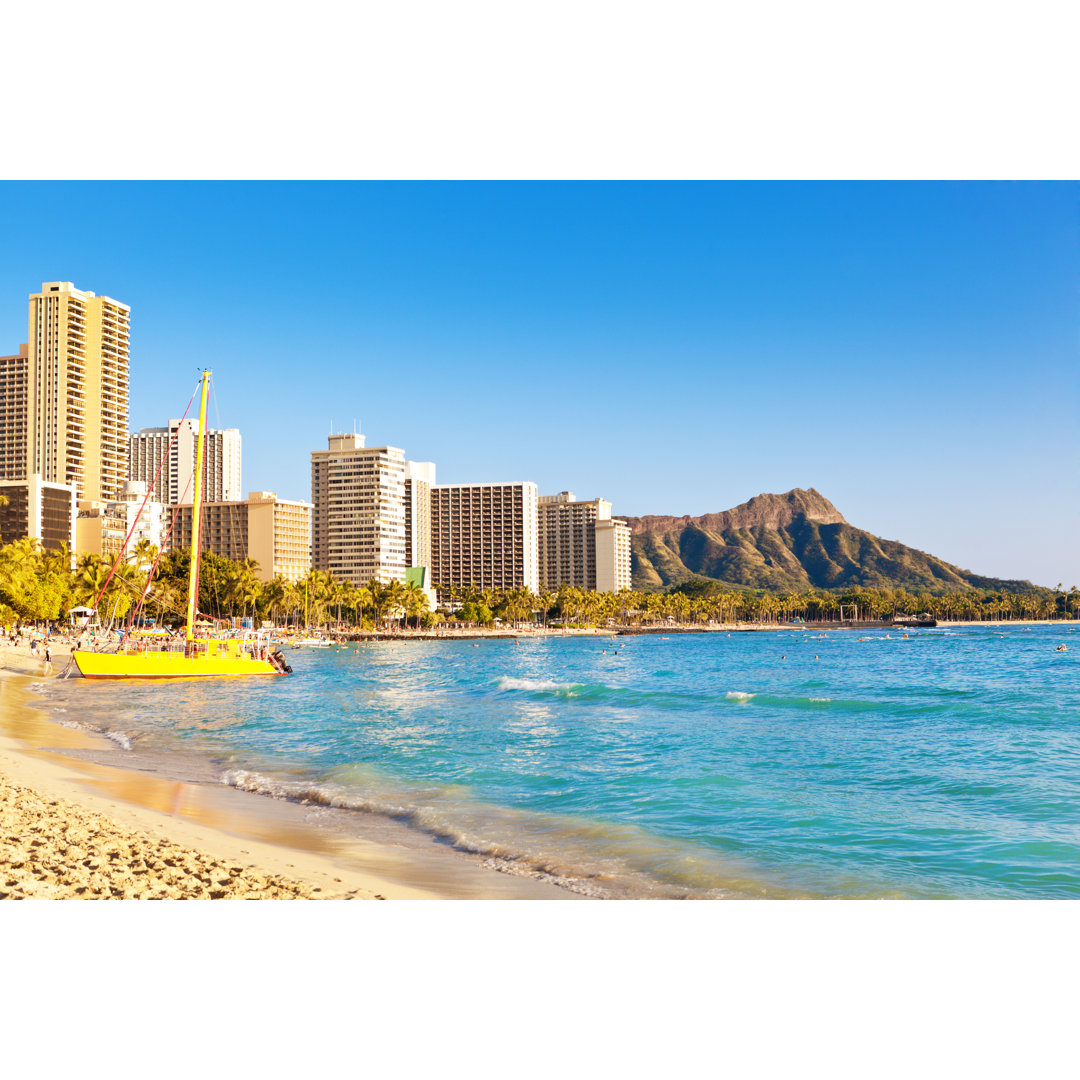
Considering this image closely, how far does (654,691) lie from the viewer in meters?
30.5

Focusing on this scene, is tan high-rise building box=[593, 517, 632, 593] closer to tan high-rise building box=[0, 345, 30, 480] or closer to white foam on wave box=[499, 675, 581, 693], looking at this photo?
tan high-rise building box=[0, 345, 30, 480]

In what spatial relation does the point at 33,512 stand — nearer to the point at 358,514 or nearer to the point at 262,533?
the point at 262,533

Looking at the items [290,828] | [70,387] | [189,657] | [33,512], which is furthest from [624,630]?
[290,828]

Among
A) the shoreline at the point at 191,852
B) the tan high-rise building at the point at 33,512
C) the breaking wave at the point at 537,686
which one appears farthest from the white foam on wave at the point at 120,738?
the tan high-rise building at the point at 33,512

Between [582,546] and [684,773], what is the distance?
16880 centimetres

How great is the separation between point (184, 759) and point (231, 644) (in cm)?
1803

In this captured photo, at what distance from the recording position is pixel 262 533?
5477 inches

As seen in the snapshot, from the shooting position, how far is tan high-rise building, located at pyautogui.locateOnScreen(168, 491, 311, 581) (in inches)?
5463

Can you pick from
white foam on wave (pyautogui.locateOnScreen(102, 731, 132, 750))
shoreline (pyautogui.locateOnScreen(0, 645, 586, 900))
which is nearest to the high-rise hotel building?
white foam on wave (pyautogui.locateOnScreen(102, 731, 132, 750))

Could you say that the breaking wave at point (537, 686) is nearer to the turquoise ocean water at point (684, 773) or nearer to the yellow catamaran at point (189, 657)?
the turquoise ocean water at point (684, 773)

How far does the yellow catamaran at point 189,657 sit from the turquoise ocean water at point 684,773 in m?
0.90
